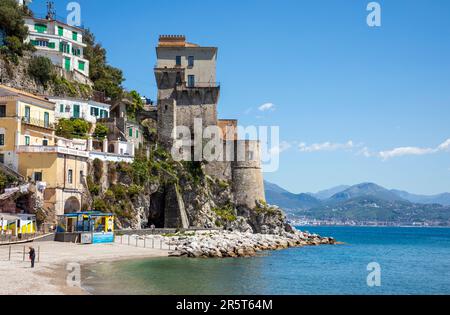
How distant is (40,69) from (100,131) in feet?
28.4

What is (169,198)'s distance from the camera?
6091cm

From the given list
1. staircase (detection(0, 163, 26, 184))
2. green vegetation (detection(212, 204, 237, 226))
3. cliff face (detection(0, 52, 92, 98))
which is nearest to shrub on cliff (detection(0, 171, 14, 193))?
staircase (detection(0, 163, 26, 184))

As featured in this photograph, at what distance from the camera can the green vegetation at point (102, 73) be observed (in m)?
68.2

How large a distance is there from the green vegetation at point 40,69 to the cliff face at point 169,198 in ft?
40.3

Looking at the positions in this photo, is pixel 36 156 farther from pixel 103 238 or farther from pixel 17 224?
pixel 103 238

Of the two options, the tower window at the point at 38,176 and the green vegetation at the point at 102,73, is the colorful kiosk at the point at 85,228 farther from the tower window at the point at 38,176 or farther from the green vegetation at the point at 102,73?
the green vegetation at the point at 102,73

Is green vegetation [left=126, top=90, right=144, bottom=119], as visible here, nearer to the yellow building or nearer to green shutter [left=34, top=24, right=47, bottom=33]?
green shutter [left=34, top=24, right=47, bottom=33]

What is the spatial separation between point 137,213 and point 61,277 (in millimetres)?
28149

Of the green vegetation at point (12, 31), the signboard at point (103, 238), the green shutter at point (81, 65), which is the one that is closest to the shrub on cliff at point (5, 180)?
the signboard at point (103, 238)

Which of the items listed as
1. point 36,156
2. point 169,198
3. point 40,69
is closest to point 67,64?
point 40,69

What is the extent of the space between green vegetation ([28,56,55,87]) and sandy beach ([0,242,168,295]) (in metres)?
23.4
